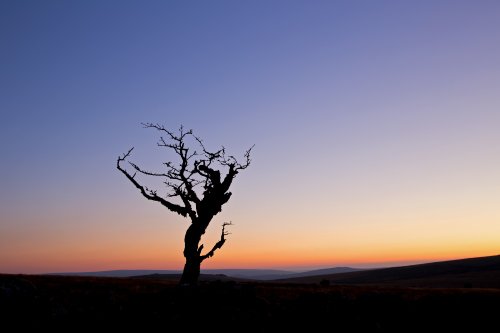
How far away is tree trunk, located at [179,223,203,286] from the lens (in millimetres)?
31328

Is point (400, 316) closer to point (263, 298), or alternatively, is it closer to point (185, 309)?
point (263, 298)

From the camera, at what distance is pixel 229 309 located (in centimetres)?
2058

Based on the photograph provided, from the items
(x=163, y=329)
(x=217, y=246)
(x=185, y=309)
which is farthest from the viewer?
(x=217, y=246)

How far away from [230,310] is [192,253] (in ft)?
38.7

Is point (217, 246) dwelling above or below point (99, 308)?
above

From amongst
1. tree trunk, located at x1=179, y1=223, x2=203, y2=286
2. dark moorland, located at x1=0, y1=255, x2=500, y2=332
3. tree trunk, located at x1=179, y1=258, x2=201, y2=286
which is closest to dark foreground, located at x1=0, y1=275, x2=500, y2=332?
dark moorland, located at x1=0, y1=255, x2=500, y2=332

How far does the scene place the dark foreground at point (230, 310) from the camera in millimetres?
18750

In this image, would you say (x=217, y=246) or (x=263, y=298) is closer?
(x=263, y=298)

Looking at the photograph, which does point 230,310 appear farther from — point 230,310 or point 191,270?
point 191,270

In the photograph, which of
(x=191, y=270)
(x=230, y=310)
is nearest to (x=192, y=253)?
(x=191, y=270)

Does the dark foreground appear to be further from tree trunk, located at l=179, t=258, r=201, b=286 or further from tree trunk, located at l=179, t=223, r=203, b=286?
tree trunk, located at l=179, t=223, r=203, b=286

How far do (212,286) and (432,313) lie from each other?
9.97 m

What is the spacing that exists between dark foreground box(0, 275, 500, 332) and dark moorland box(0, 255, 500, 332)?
30mm

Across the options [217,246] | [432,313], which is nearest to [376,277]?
[217,246]
